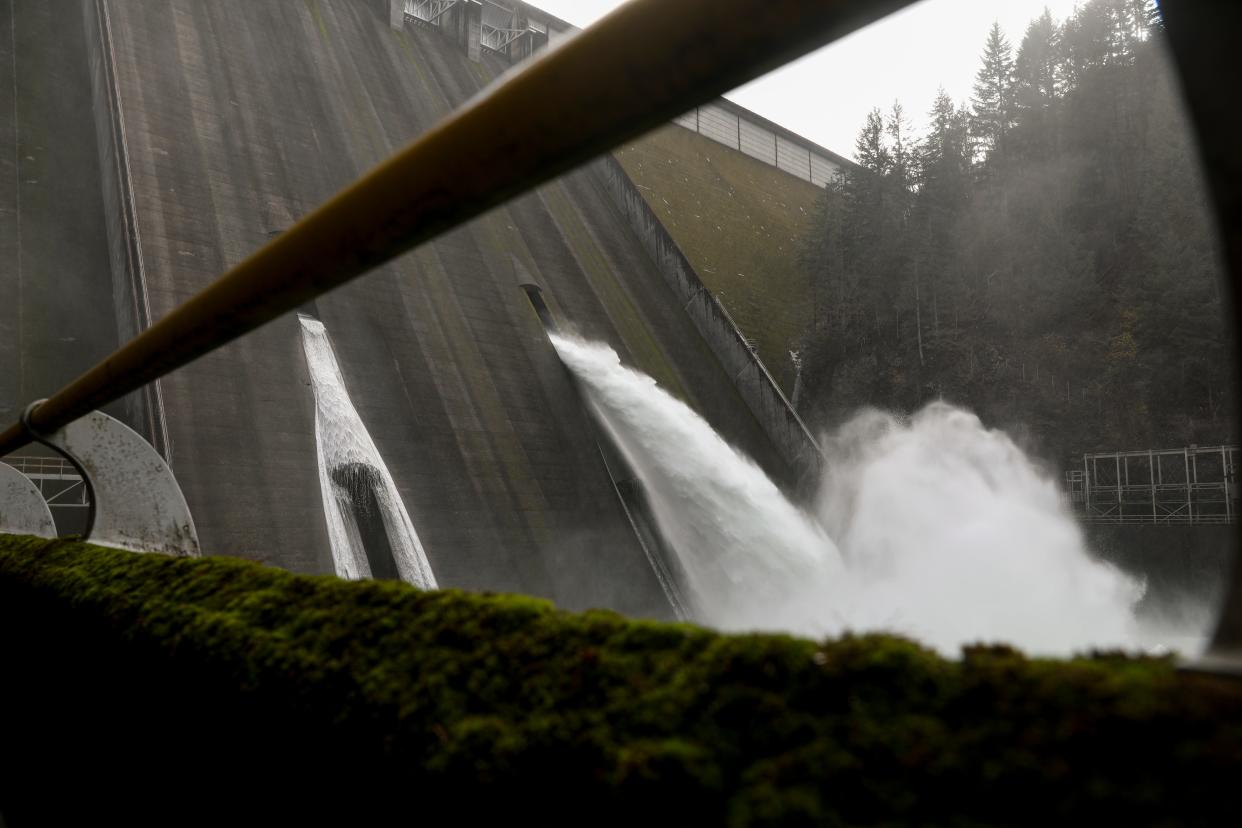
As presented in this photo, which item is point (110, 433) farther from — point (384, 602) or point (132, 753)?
point (384, 602)

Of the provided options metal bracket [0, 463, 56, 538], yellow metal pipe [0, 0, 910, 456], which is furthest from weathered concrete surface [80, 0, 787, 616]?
yellow metal pipe [0, 0, 910, 456]

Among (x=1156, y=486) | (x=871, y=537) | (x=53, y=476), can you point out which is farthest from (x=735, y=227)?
(x=53, y=476)

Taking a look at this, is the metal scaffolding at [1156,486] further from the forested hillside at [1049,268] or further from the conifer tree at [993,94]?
the conifer tree at [993,94]

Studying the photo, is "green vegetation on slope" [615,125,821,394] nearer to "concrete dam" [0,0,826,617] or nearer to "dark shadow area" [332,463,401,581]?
"concrete dam" [0,0,826,617]

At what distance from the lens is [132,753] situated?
3.95 feet

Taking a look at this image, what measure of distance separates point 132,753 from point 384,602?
2.04ft

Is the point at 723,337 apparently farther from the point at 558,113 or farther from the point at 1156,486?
the point at 558,113

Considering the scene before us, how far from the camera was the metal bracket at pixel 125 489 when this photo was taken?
6.81 ft

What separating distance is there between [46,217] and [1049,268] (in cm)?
1628

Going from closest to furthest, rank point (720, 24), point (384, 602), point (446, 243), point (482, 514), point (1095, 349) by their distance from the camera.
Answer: point (720, 24) → point (384, 602) → point (482, 514) → point (446, 243) → point (1095, 349)

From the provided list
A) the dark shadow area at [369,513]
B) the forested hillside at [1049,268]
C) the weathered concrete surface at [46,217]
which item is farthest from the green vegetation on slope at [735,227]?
the dark shadow area at [369,513]

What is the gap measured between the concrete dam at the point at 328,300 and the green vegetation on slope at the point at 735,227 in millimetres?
2302

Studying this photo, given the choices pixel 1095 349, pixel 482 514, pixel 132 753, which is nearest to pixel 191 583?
pixel 132 753

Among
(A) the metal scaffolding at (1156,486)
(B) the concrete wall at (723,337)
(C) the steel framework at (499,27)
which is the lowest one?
(A) the metal scaffolding at (1156,486)
